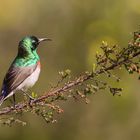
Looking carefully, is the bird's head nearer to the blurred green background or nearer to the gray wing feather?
the gray wing feather

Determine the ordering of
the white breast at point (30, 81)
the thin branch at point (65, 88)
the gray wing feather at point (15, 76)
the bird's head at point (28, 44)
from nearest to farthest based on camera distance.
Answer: the thin branch at point (65, 88), the gray wing feather at point (15, 76), the white breast at point (30, 81), the bird's head at point (28, 44)

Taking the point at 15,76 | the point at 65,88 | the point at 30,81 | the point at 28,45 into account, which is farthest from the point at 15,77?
the point at 65,88

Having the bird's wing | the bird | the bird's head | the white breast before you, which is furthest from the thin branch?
the bird's head

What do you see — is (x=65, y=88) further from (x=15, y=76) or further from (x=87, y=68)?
(x=87, y=68)

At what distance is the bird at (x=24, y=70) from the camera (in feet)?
33.5

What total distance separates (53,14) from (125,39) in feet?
13.4

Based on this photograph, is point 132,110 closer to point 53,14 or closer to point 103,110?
point 103,110

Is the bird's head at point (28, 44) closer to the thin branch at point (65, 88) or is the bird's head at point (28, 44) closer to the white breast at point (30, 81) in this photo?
the white breast at point (30, 81)

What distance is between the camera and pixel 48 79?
56.7ft

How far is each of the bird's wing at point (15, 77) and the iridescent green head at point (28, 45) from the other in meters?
0.30

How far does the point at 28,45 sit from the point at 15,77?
26.9 inches

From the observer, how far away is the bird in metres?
10.2

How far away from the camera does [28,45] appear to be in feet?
35.4

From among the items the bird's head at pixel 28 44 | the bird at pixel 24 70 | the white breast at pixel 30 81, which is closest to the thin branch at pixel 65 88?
the bird at pixel 24 70
